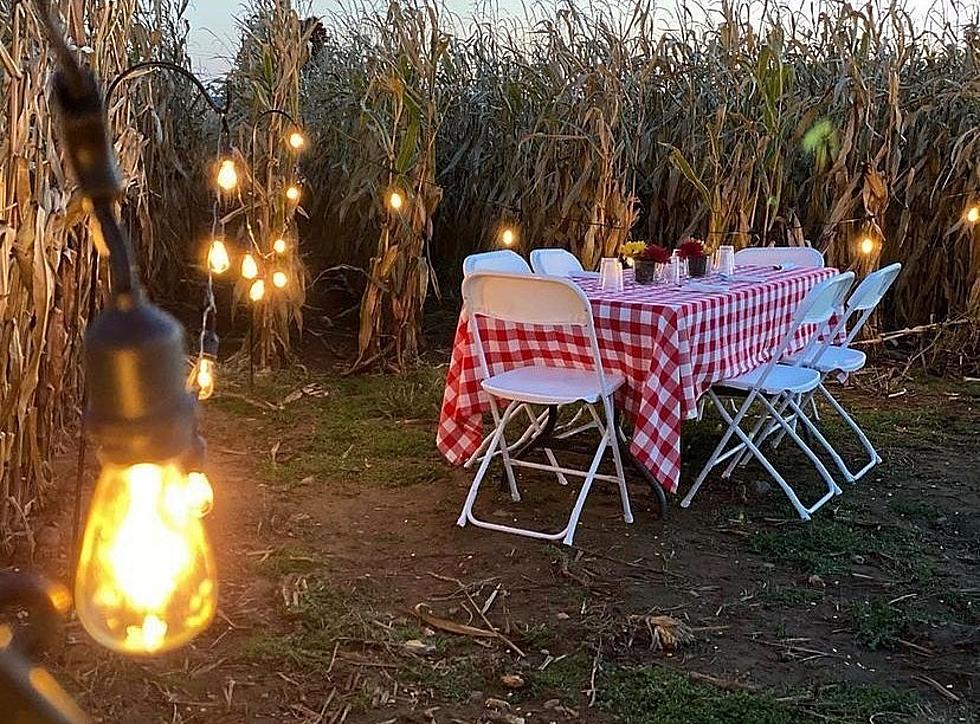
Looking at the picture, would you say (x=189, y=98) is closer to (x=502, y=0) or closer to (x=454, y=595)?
(x=502, y=0)

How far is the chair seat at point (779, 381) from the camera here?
441cm

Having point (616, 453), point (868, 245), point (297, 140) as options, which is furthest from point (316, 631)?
point (868, 245)

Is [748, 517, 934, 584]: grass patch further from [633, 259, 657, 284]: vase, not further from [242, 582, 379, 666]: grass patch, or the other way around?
[242, 582, 379, 666]: grass patch

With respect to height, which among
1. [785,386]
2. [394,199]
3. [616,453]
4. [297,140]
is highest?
[297,140]

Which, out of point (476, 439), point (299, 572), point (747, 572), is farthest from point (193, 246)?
point (747, 572)

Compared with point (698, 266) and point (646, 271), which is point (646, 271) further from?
point (698, 266)

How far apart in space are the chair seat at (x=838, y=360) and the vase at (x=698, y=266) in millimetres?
576

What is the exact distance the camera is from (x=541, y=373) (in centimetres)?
432

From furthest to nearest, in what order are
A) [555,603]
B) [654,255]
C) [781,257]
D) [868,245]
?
[868,245] < [781,257] < [654,255] < [555,603]

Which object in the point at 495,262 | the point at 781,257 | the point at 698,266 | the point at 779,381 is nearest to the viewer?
the point at 779,381

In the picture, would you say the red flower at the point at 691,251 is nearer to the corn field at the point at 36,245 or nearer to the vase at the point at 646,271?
the vase at the point at 646,271

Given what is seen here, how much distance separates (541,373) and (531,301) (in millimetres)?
410

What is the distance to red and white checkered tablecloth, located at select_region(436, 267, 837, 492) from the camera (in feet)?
13.4

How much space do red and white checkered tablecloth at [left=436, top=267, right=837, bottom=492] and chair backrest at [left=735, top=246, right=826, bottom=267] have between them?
1.00 m
